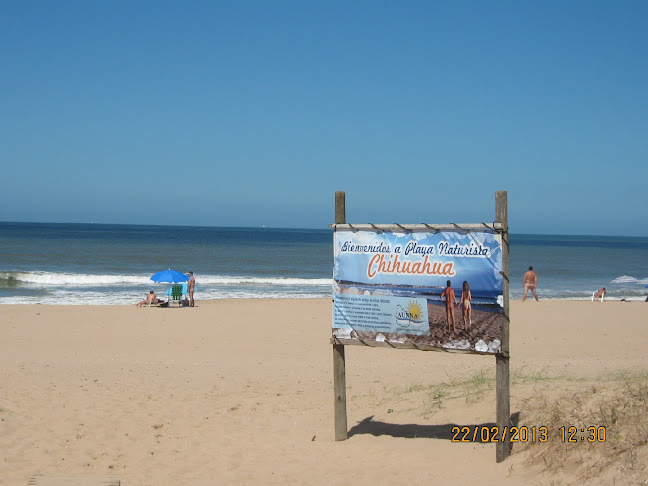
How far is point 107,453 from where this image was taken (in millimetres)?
6621

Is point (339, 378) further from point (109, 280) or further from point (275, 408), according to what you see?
point (109, 280)

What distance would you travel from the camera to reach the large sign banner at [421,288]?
19.4 feet

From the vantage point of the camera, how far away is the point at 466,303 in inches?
235

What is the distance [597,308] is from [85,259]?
38085 mm

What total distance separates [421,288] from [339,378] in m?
1.38

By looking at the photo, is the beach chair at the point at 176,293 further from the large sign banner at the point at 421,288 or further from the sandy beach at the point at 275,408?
the large sign banner at the point at 421,288

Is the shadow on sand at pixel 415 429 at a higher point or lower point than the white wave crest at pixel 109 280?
higher

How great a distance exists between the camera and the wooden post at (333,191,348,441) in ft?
22.0

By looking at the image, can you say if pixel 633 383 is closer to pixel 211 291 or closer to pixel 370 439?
pixel 370 439

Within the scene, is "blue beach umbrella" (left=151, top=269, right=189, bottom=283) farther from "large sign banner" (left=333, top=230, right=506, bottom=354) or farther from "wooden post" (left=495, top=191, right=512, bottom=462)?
"wooden post" (left=495, top=191, right=512, bottom=462)
